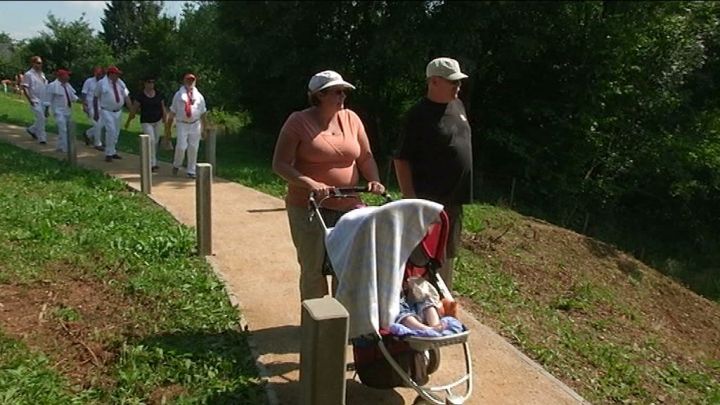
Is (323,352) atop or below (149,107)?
below

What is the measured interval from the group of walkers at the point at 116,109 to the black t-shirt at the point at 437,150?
22.0ft

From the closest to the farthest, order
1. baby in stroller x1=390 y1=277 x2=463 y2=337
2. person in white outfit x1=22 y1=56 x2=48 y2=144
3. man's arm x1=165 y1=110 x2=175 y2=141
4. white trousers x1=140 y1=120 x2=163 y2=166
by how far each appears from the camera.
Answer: baby in stroller x1=390 y1=277 x2=463 y2=337 < man's arm x1=165 y1=110 x2=175 y2=141 < white trousers x1=140 y1=120 x2=163 y2=166 < person in white outfit x1=22 y1=56 x2=48 y2=144

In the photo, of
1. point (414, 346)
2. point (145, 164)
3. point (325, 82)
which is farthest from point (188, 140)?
point (414, 346)

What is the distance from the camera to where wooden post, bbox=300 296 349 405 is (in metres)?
3.02

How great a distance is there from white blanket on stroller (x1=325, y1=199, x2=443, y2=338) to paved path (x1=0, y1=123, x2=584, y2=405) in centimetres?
77

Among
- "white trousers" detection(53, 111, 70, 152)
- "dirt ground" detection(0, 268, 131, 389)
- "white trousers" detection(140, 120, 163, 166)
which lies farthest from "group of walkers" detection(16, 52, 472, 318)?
"white trousers" detection(53, 111, 70, 152)

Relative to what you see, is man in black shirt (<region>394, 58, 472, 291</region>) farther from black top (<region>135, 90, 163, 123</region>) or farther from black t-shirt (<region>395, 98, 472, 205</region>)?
black top (<region>135, 90, 163, 123</region>)

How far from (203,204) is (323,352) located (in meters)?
3.95

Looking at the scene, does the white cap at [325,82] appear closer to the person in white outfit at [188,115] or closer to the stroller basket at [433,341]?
the stroller basket at [433,341]

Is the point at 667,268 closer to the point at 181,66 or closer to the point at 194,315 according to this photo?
the point at 194,315

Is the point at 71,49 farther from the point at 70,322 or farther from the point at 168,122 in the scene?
the point at 70,322

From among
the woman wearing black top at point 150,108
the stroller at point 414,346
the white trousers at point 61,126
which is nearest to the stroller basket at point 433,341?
the stroller at point 414,346

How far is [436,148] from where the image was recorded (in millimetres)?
4496

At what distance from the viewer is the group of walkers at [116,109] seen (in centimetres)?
1058
